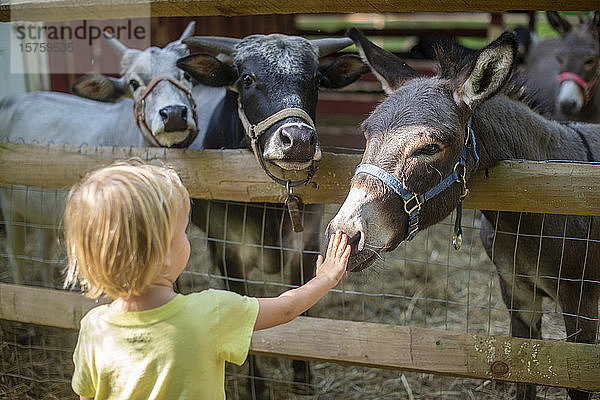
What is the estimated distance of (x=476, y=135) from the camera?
2.36m

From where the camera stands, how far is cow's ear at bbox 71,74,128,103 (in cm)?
375

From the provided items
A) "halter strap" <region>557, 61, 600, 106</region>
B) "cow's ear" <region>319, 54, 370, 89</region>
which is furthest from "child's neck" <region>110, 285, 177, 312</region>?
"halter strap" <region>557, 61, 600, 106</region>

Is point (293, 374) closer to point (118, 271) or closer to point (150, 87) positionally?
point (150, 87)

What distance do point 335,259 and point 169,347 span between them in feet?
1.99

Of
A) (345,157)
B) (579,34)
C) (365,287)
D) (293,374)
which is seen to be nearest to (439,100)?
(345,157)

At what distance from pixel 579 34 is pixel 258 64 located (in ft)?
16.3

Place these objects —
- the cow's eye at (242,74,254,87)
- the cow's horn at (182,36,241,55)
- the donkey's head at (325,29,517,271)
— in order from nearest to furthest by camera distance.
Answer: the donkey's head at (325,29,517,271) < the cow's eye at (242,74,254,87) < the cow's horn at (182,36,241,55)

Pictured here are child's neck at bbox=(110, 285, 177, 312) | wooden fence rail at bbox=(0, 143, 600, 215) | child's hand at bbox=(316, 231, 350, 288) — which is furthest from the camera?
wooden fence rail at bbox=(0, 143, 600, 215)

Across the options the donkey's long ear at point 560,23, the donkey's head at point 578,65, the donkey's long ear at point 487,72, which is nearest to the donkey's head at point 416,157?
the donkey's long ear at point 487,72

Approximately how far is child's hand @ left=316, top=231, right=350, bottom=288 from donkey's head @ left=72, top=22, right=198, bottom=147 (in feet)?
5.30

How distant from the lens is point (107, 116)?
178 inches

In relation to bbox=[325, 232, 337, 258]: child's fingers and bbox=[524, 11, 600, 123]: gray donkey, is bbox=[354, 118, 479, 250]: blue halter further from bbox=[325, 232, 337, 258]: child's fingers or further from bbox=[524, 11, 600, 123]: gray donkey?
bbox=[524, 11, 600, 123]: gray donkey

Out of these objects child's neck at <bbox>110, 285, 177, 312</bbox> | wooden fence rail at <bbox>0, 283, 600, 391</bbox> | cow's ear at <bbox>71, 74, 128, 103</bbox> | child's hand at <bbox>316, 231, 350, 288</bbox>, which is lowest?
wooden fence rail at <bbox>0, 283, 600, 391</bbox>

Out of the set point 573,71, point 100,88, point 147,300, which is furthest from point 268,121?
point 573,71
